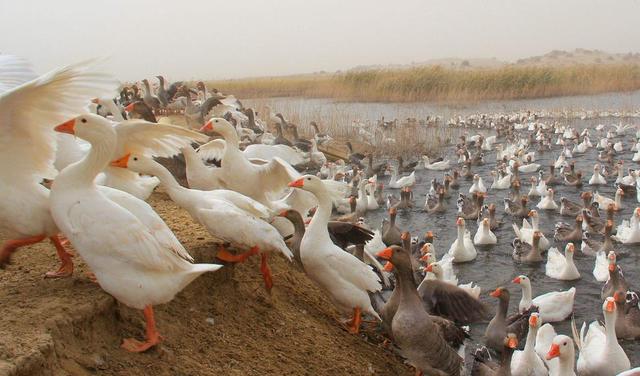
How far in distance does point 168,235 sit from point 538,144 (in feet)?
60.4

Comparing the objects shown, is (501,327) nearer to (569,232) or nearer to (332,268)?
(332,268)

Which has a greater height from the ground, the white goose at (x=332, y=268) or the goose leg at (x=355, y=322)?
the white goose at (x=332, y=268)

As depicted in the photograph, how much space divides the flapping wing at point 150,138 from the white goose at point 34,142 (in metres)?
0.68

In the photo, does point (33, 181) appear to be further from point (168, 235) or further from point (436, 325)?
point (436, 325)

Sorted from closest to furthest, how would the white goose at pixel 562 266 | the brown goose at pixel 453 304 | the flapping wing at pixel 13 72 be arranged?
the flapping wing at pixel 13 72, the brown goose at pixel 453 304, the white goose at pixel 562 266

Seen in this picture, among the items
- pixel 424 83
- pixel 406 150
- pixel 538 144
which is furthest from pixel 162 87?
pixel 424 83

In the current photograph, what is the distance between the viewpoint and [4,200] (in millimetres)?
4344

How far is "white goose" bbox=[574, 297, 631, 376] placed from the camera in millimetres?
6449

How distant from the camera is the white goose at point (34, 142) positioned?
159 inches

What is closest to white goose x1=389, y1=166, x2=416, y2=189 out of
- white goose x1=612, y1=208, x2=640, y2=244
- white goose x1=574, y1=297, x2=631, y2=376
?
white goose x1=612, y1=208, x2=640, y2=244

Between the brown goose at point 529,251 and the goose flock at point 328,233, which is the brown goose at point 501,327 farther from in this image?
the brown goose at point 529,251

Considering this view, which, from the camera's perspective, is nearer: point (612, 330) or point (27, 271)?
point (27, 271)

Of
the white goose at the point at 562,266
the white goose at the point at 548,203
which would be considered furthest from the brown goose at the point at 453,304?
the white goose at the point at 548,203

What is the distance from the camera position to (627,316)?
302 inches
